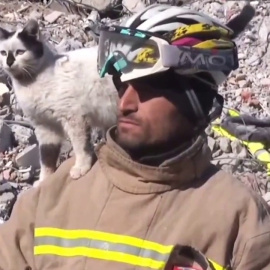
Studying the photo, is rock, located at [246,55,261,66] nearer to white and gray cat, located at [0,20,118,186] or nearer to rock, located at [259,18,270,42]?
rock, located at [259,18,270,42]

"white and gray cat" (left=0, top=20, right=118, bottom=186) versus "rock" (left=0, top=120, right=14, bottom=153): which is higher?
"white and gray cat" (left=0, top=20, right=118, bottom=186)

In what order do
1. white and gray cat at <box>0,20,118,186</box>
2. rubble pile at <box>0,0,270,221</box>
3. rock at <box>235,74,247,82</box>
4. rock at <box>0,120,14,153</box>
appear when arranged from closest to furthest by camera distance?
1. white and gray cat at <box>0,20,118,186</box>
2. rubble pile at <box>0,0,270,221</box>
3. rock at <box>0,120,14,153</box>
4. rock at <box>235,74,247,82</box>

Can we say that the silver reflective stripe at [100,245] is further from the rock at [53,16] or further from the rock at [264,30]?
the rock at [53,16]

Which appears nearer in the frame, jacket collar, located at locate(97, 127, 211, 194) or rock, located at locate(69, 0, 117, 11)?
jacket collar, located at locate(97, 127, 211, 194)

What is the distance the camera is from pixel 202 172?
8.08ft

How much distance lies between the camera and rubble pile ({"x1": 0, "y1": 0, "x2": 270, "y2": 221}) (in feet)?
16.6

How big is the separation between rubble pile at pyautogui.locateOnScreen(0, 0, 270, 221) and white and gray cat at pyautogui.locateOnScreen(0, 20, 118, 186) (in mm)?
389

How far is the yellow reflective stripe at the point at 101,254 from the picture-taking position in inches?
92.5

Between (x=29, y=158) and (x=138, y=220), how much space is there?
2.90 m

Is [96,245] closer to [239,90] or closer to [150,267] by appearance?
[150,267]

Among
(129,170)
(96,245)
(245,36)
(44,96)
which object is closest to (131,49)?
(129,170)

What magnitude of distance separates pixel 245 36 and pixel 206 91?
182 inches

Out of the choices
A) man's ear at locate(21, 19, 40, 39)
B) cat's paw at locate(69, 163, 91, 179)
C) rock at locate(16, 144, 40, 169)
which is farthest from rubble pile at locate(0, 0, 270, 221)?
cat's paw at locate(69, 163, 91, 179)

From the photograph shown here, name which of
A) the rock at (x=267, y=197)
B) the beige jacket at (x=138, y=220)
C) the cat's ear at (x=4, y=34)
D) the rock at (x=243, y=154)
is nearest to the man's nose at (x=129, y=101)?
the beige jacket at (x=138, y=220)
